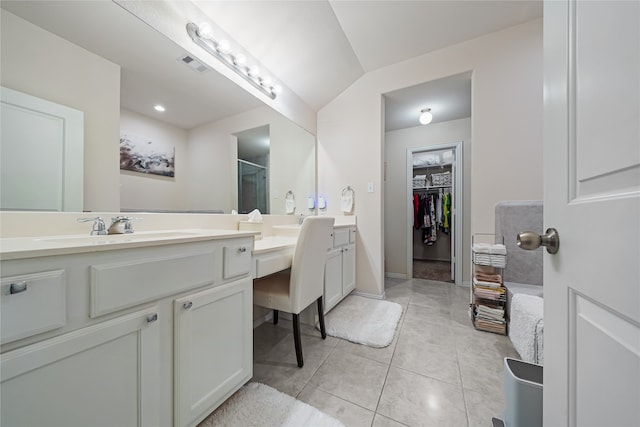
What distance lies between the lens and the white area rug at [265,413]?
3.29ft

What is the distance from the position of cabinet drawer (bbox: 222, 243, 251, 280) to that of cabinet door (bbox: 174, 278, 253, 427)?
0.16 ft

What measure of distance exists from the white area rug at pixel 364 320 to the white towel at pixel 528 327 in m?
0.76

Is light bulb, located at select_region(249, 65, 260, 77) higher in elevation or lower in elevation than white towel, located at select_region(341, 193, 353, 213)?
higher

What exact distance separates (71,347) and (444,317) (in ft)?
7.81

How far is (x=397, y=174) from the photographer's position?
11.1 feet

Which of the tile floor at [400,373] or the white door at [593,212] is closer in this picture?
the white door at [593,212]

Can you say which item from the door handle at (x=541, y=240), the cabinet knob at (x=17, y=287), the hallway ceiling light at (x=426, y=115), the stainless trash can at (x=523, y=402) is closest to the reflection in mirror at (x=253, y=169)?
the cabinet knob at (x=17, y=287)

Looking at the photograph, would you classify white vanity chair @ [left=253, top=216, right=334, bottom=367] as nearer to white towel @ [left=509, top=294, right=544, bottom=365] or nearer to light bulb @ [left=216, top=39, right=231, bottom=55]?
white towel @ [left=509, top=294, right=544, bottom=365]

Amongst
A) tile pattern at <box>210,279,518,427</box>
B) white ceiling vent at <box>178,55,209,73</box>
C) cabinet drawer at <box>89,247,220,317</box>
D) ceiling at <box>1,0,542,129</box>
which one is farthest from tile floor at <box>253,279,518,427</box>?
white ceiling vent at <box>178,55,209,73</box>

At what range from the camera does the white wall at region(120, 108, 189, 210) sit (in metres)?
1.16

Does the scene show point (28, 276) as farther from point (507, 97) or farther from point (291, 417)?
point (507, 97)

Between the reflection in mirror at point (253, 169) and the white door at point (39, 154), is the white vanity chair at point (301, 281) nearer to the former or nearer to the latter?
the reflection in mirror at point (253, 169)

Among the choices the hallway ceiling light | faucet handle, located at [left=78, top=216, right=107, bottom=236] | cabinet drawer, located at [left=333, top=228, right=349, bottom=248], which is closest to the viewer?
faucet handle, located at [left=78, top=216, right=107, bottom=236]

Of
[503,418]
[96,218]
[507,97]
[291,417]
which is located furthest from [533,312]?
[96,218]
